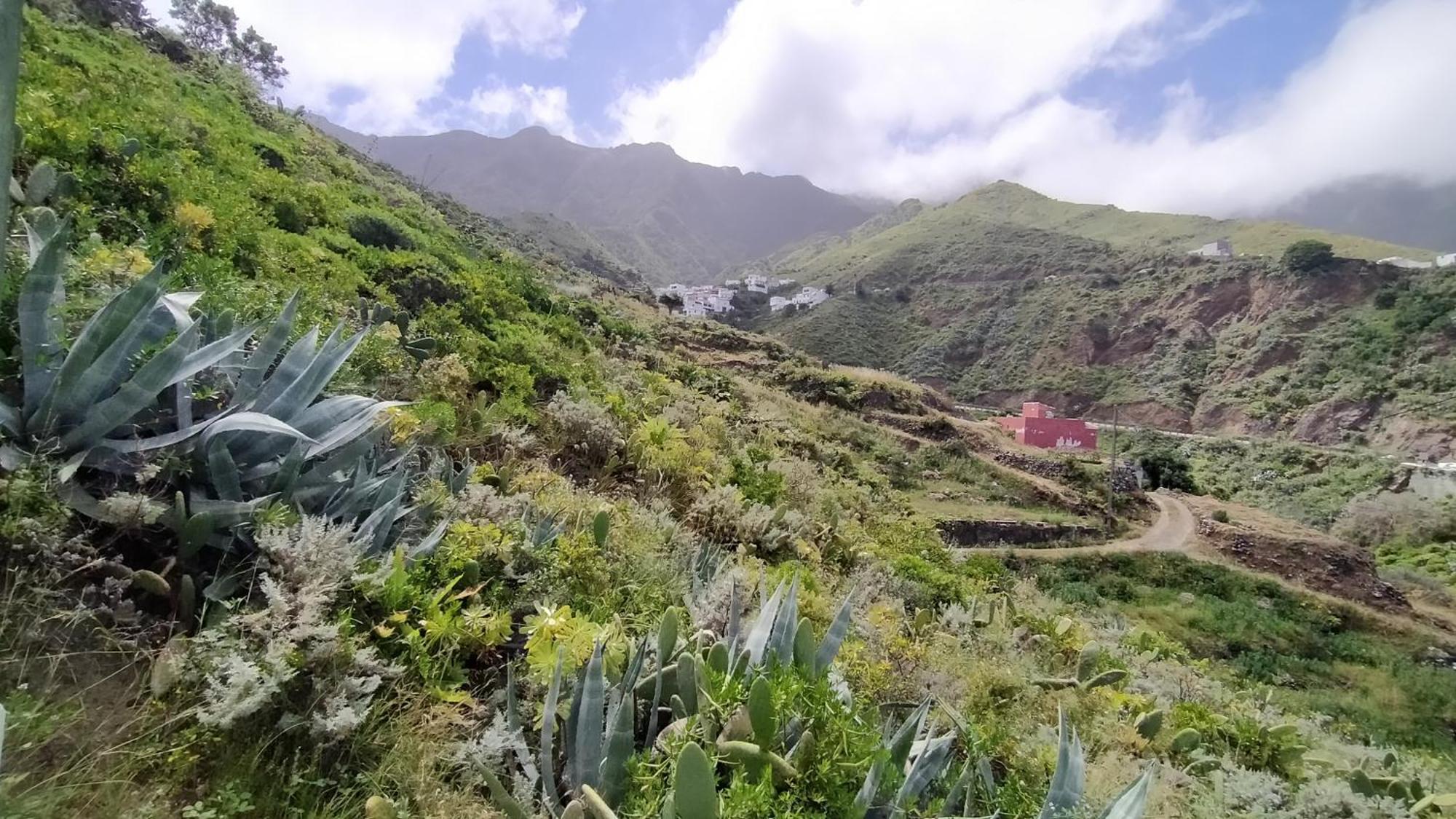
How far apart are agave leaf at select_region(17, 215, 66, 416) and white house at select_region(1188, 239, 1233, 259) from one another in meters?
95.5

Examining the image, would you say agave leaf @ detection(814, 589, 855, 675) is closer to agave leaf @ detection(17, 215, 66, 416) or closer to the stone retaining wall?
agave leaf @ detection(17, 215, 66, 416)

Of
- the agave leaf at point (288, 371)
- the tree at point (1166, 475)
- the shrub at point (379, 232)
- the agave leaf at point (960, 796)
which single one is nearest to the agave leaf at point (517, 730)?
the agave leaf at point (960, 796)

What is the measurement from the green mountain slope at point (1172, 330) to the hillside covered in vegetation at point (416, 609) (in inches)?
2497

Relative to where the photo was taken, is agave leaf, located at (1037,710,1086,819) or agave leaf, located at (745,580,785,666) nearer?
agave leaf, located at (1037,710,1086,819)

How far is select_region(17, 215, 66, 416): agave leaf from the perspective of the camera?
2.00m

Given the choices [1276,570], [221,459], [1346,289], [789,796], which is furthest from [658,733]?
[1346,289]

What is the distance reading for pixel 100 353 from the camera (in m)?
2.16

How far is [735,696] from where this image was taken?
68.7 inches

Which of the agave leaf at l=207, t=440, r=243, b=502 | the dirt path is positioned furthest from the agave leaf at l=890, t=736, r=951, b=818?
the dirt path

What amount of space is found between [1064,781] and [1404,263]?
9931 cm

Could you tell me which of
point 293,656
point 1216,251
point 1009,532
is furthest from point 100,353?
point 1216,251

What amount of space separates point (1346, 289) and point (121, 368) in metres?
86.4

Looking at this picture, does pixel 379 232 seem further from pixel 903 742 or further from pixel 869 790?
pixel 869 790

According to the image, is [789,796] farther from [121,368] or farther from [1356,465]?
[1356,465]
